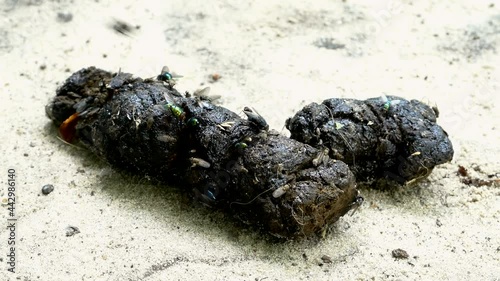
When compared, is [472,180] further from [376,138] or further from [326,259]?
[326,259]

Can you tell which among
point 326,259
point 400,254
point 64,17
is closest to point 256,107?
point 326,259

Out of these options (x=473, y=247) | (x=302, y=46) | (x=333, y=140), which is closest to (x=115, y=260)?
(x=333, y=140)

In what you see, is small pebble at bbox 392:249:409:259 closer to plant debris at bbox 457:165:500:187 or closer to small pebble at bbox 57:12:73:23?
plant debris at bbox 457:165:500:187

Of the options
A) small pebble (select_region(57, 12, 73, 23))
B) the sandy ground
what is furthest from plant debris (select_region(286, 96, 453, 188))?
small pebble (select_region(57, 12, 73, 23))

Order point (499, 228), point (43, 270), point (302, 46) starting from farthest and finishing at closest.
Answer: point (302, 46) < point (499, 228) < point (43, 270)

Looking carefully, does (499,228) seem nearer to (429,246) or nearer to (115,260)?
(429,246)

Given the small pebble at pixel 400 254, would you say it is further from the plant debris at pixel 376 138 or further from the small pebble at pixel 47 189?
the small pebble at pixel 47 189
